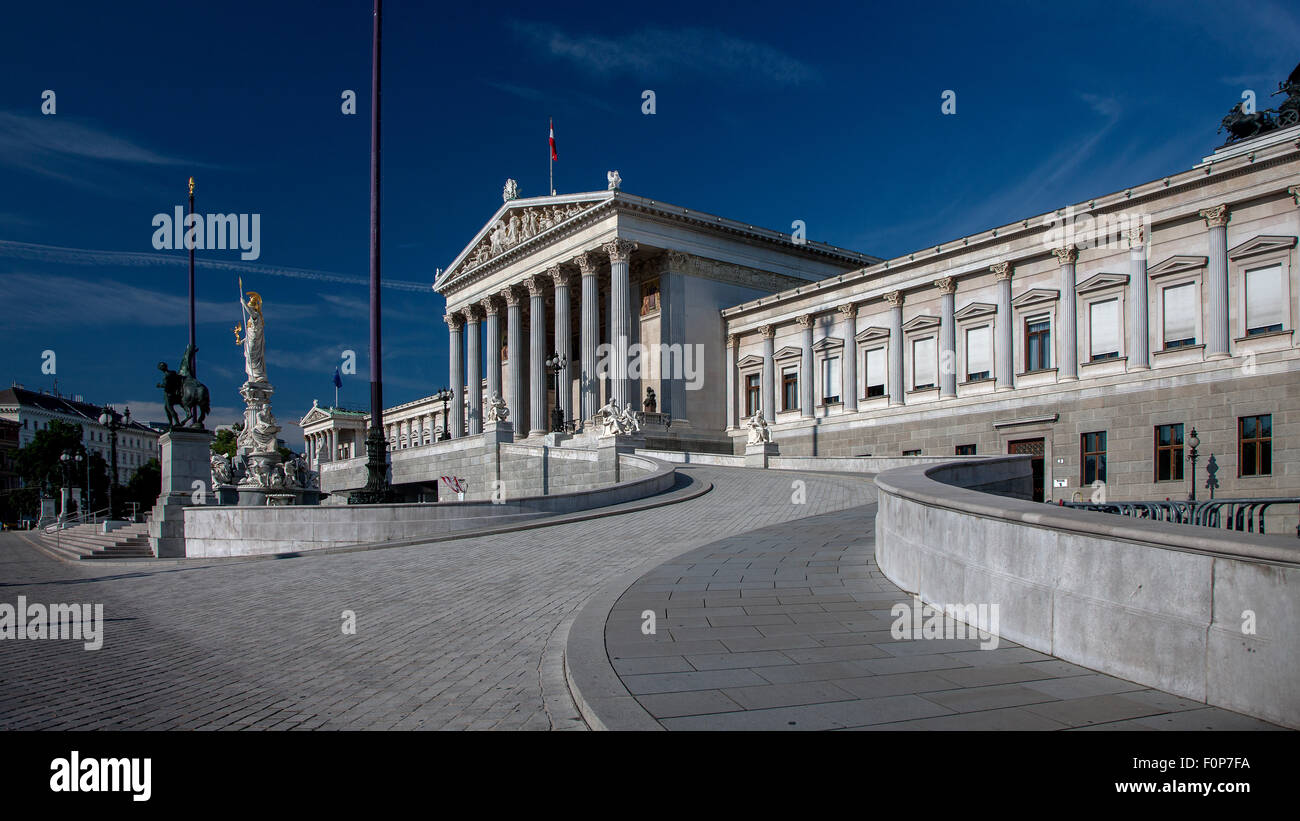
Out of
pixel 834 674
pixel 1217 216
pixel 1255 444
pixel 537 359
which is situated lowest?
pixel 834 674

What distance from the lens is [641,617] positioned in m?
7.96

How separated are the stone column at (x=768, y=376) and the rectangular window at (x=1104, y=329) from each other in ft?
63.0

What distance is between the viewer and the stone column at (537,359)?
54656mm

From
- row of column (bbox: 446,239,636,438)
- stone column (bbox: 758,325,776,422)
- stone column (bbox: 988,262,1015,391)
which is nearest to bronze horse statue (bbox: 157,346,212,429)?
row of column (bbox: 446,239,636,438)

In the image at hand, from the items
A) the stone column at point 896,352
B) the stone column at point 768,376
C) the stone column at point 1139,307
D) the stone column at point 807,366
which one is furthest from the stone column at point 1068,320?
the stone column at point 768,376

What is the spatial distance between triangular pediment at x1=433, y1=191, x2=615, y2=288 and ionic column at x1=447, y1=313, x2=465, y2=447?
3.47m

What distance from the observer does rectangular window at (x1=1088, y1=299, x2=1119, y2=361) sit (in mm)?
34031

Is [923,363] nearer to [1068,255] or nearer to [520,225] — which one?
[1068,255]

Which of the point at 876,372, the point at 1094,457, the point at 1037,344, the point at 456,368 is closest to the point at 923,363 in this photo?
the point at 876,372

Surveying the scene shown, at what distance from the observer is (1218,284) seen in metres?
30.0

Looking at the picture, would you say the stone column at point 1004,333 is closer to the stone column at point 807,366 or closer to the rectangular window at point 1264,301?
the rectangular window at point 1264,301

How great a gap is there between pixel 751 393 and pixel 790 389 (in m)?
3.19

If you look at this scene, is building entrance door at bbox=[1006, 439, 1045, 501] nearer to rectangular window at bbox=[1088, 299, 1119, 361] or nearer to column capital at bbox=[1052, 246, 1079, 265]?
rectangular window at bbox=[1088, 299, 1119, 361]

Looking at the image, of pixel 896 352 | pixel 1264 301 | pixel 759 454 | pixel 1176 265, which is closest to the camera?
pixel 1264 301
